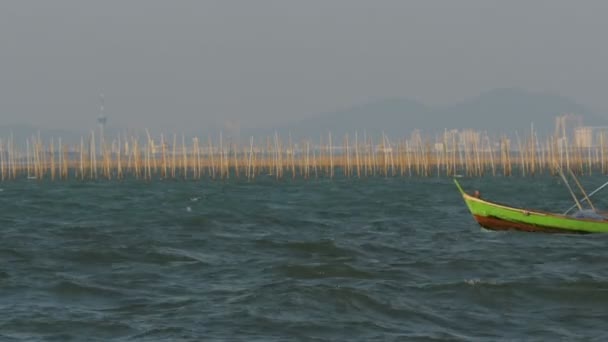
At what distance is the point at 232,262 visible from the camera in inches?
930

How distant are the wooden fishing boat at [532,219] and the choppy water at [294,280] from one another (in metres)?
0.40

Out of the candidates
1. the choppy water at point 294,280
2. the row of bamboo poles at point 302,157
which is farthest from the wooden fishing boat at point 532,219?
the row of bamboo poles at point 302,157

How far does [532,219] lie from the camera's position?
95.5ft


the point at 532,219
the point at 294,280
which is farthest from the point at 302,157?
the point at 294,280

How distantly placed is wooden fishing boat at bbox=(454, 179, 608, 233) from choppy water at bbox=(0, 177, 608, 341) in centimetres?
40

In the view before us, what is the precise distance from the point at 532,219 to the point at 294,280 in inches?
436

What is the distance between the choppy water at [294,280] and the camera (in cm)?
1569

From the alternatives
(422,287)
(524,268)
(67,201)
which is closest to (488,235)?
(524,268)

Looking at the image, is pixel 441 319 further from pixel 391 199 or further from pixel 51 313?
pixel 391 199

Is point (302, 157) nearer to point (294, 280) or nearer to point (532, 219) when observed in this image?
point (532, 219)

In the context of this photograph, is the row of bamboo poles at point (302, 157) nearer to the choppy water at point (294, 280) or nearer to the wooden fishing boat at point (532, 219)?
the wooden fishing boat at point (532, 219)

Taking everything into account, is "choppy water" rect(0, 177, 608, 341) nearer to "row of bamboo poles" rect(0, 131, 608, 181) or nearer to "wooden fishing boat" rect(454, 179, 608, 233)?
"wooden fishing boat" rect(454, 179, 608, 233)

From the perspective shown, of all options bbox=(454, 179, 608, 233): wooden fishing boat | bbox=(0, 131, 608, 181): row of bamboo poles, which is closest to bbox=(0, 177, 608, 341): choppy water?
bbox=(454, 179, 608, 233): wooden fishing boat

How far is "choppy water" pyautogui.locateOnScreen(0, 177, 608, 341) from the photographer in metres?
15.7
